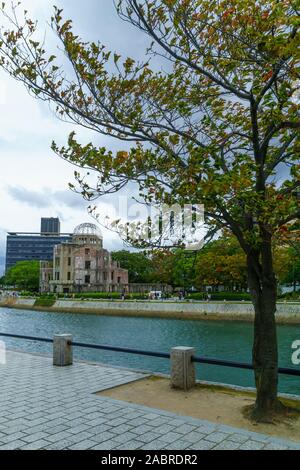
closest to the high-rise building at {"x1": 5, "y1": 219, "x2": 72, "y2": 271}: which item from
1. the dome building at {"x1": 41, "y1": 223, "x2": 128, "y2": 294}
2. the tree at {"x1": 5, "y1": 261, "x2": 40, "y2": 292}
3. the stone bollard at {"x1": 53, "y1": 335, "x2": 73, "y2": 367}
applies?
the tree at {"x1": 5, "y1": 261, "x2": 40, "y2": 292}

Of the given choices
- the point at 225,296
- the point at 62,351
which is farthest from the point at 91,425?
the point at 225,296

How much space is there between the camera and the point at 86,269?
260 ft

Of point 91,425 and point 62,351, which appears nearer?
point 91,425

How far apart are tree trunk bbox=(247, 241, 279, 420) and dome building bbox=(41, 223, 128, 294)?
71413 mm

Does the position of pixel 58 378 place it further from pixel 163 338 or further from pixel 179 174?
pixel 163 338

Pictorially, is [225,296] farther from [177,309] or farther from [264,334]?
[264,334]

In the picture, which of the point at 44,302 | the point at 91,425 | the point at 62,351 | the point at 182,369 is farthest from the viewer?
the point at 44,302

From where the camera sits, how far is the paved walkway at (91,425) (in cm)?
525

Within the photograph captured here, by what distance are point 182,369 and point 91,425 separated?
264cm

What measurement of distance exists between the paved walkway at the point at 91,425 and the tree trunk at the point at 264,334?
3.28ft

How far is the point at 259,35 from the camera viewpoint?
19.0 feet

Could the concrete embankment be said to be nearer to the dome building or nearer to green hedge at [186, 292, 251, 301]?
green hedge at [186, 292, 251, 301]

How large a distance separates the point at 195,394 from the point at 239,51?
19.8 feet

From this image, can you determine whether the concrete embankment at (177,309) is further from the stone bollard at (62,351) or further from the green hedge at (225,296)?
the stone bollard at (62,351)
